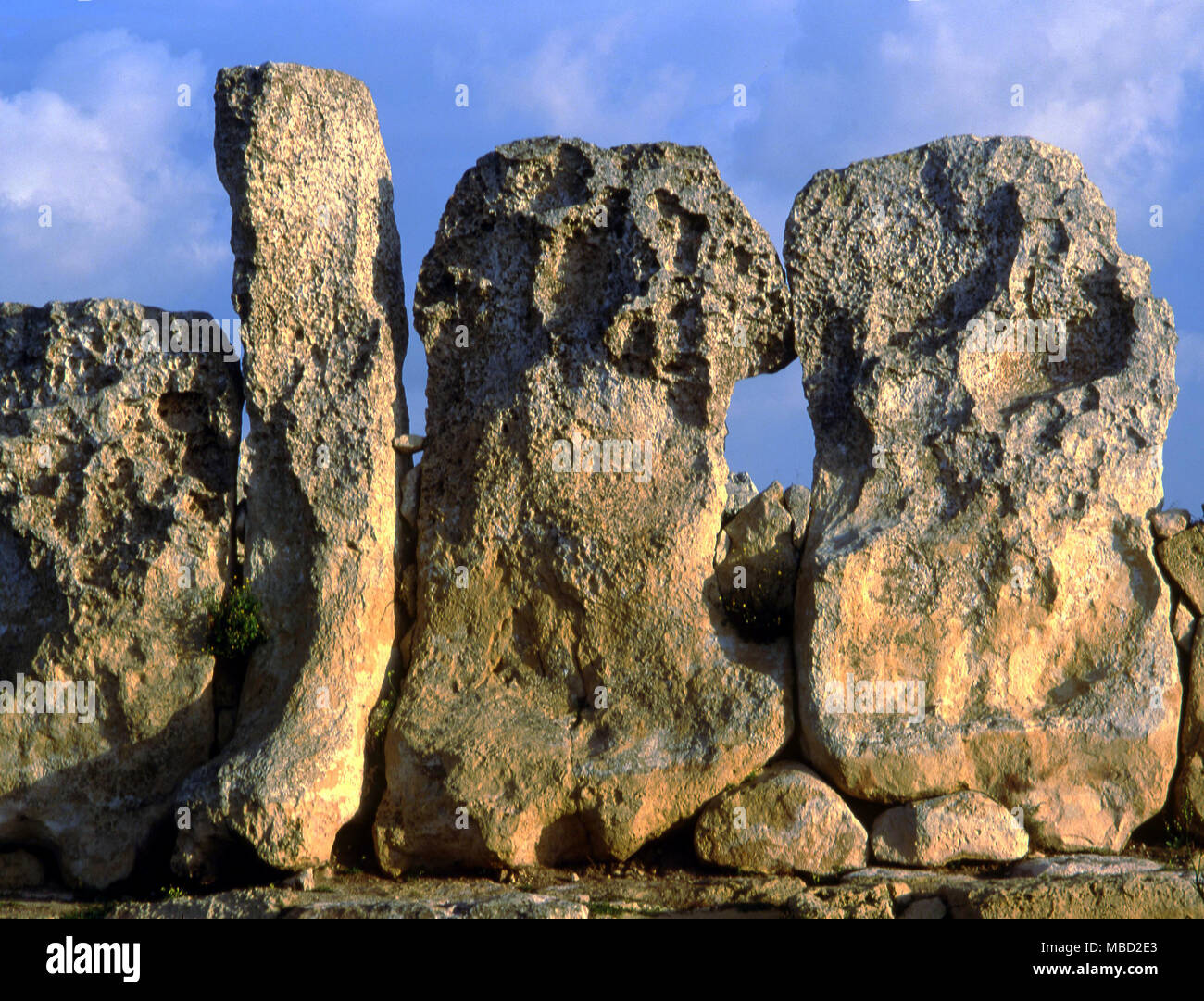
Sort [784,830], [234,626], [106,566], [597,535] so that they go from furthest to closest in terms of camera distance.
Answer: [106,566] → [234,626] → [597,535] → [784,830]

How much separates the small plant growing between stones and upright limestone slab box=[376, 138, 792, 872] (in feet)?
4.55

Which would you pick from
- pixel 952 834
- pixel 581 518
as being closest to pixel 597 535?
pixel 581 518

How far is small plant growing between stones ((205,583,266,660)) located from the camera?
10.7 metres

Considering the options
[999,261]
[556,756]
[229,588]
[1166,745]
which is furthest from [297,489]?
[1166,745]

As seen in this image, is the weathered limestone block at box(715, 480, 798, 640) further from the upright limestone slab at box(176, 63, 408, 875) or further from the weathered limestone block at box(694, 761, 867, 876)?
the upright limestone slab at box(176, 63, 408, 875)

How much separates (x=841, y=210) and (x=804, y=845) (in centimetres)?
509

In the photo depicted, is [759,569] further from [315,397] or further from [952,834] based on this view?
[315,397]

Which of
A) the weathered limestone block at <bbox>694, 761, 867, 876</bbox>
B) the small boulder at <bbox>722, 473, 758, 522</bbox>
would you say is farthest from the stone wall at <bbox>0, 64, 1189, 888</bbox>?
the small boulder at <bbox>722, 473, 758, 522</bbox>

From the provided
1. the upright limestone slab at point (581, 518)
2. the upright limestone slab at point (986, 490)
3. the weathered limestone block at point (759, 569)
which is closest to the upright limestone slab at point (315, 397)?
the upright limestone slab at point (581, 518)

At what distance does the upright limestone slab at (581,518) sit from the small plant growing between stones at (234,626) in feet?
4.55

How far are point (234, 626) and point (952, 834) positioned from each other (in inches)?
231

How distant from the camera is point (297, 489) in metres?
10.7

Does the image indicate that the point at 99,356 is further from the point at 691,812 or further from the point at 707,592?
the point at 691,812

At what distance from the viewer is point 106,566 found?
1084 cm
